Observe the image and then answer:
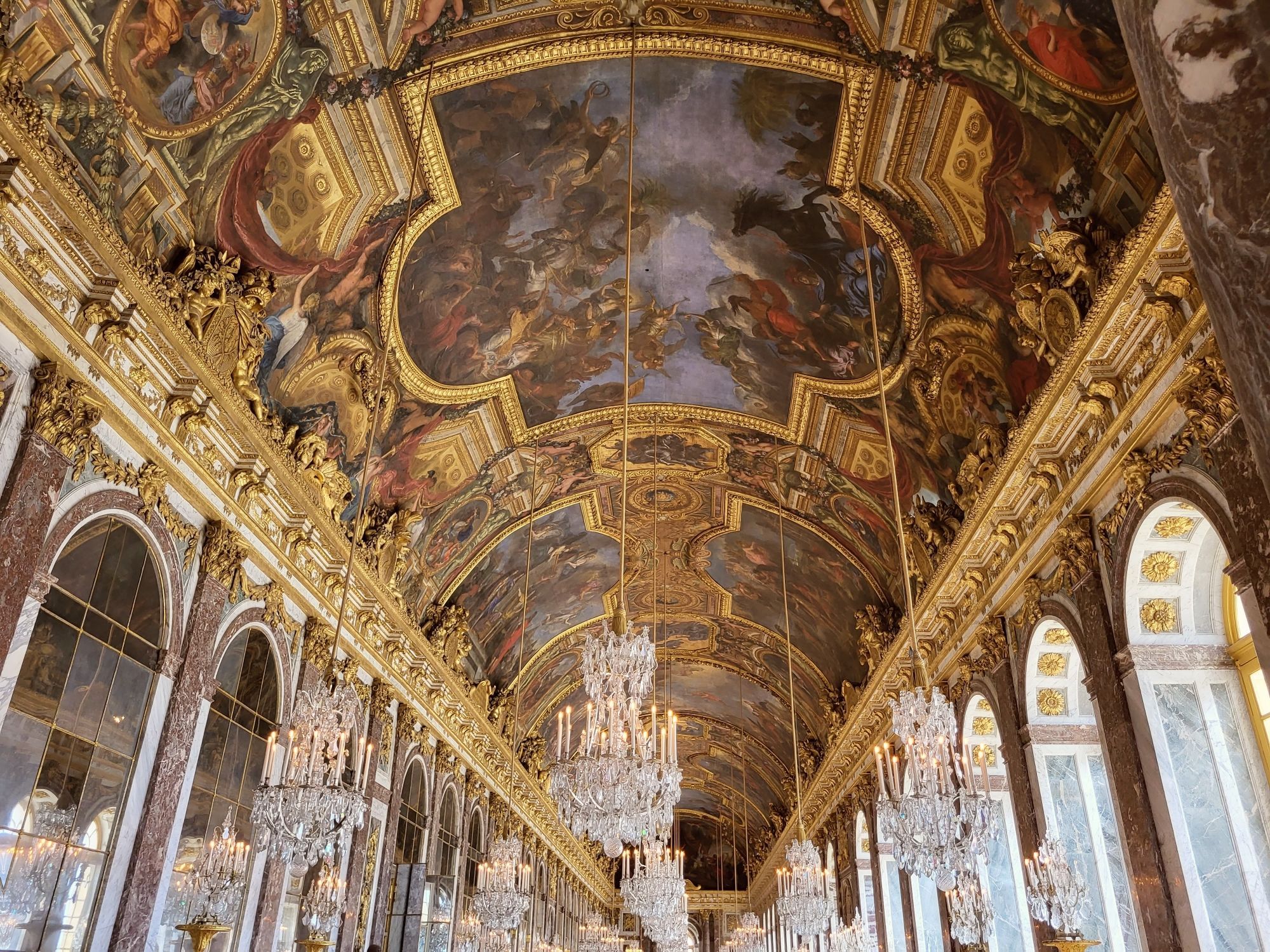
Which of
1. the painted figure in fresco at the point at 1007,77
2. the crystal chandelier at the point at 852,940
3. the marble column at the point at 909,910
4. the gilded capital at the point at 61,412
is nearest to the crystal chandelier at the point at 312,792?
the gilded capital at the point at 61,412

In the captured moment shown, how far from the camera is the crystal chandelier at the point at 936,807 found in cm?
713

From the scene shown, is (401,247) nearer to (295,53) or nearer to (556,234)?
(556,234)

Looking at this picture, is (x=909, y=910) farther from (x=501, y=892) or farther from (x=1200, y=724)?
(x=1200, y=724)

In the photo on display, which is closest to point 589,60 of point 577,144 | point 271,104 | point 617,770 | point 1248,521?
point 577,144

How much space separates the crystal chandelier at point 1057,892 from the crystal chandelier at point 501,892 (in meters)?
8.92

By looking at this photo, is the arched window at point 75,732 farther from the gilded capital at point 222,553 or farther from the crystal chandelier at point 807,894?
the crystal chandelier at point 807,894

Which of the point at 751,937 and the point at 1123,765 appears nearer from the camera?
the point at 1123,765

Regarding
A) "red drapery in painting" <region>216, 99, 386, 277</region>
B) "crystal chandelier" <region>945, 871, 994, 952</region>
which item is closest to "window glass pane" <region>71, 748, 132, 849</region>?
"red drapery in painting" <region>216, 99, 386, 277</region>

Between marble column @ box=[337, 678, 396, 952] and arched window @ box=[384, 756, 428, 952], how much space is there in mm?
695

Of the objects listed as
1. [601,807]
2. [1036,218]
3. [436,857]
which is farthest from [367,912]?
[1036,218]

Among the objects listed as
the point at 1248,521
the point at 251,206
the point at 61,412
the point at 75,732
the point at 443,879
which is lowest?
the point at 443,879

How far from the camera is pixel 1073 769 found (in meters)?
10.2

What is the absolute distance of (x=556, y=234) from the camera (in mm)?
11805

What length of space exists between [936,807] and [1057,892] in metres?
1.95
